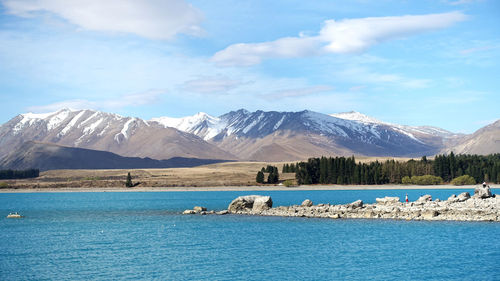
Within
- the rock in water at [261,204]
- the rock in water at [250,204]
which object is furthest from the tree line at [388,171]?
the rock in water at [261,204]

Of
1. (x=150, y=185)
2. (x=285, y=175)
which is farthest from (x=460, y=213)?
(x=150, y=185)

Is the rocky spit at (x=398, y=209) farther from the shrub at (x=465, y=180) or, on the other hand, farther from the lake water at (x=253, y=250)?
the shrub at (x=465, y=180)

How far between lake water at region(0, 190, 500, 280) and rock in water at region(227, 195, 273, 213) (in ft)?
44.5

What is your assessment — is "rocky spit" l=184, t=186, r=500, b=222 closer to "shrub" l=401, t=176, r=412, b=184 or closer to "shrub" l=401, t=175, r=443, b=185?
"shrub" l=401, t=176, r=412, b=184

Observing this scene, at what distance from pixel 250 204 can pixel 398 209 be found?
77.4 feet

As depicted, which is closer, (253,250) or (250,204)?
(253,250)

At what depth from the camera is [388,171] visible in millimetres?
166000

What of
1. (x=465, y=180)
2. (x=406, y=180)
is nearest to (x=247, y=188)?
(x=406, y=180)

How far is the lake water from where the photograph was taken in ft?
125

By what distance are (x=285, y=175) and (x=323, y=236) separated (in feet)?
440

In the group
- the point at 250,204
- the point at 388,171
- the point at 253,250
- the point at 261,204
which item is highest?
the point at 388,171

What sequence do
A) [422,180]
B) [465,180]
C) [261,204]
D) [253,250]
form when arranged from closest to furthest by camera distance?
[253,250], [261,204], [465,180], [422,180]

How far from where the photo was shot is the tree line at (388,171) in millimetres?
161500

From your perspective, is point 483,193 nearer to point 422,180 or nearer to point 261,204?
point 261,204
